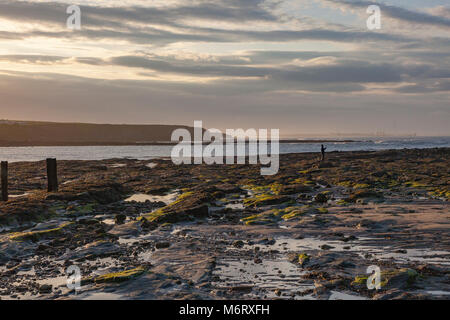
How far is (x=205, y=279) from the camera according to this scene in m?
10.4

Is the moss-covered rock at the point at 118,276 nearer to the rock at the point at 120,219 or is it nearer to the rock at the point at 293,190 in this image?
the rock at the point at 120,219

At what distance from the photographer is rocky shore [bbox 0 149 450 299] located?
9.70 metres

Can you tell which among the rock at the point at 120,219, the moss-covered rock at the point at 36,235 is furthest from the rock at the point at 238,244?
the moss-covered rock at the point at 36,235

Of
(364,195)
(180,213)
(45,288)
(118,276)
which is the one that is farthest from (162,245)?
(364,195)

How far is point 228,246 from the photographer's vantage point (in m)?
13.9

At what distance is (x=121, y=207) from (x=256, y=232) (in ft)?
30.9

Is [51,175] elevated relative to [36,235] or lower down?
elevated

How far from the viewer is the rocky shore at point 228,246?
9695mm

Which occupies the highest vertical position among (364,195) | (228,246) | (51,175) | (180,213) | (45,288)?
(51,175)

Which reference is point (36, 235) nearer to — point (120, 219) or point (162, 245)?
point (120, 219)

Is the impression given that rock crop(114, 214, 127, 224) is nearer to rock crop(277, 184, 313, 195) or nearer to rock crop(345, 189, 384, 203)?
rock crop(277, 184, 313, 195)

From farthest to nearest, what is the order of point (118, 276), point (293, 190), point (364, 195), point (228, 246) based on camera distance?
point (293, 190)
point (364, 195)
point (228, 246)
point (118, 276)
